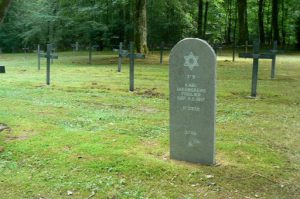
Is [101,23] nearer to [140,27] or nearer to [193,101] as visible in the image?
[140,27]

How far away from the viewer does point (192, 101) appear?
18.5 ft

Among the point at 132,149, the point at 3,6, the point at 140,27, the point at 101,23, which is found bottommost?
the point at 132,149

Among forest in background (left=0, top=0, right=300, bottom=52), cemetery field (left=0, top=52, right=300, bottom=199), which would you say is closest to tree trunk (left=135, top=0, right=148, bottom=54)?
forest in background (left=0, top=0, right=300, bottom=52)

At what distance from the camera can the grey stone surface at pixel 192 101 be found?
5.46 metres

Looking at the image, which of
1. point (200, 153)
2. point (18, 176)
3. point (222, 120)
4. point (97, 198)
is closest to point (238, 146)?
point (200, 153)

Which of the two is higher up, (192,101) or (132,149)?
(192,101)

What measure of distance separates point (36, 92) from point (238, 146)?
7.36 m

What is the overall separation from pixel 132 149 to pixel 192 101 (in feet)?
4.16

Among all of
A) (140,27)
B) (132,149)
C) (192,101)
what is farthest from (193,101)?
(140,27)

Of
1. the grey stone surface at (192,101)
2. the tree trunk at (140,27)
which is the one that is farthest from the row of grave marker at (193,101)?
the tree trunk at (140,27)

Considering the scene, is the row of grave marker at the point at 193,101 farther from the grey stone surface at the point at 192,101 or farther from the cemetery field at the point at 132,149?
the cemetery field at the point at 132,149

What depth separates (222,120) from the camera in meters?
8.63

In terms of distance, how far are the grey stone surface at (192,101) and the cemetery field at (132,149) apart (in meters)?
0.23

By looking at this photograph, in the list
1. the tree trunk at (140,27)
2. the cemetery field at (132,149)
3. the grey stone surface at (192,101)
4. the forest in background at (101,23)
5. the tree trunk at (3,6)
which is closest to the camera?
A: the cemetery field at (132,149)
